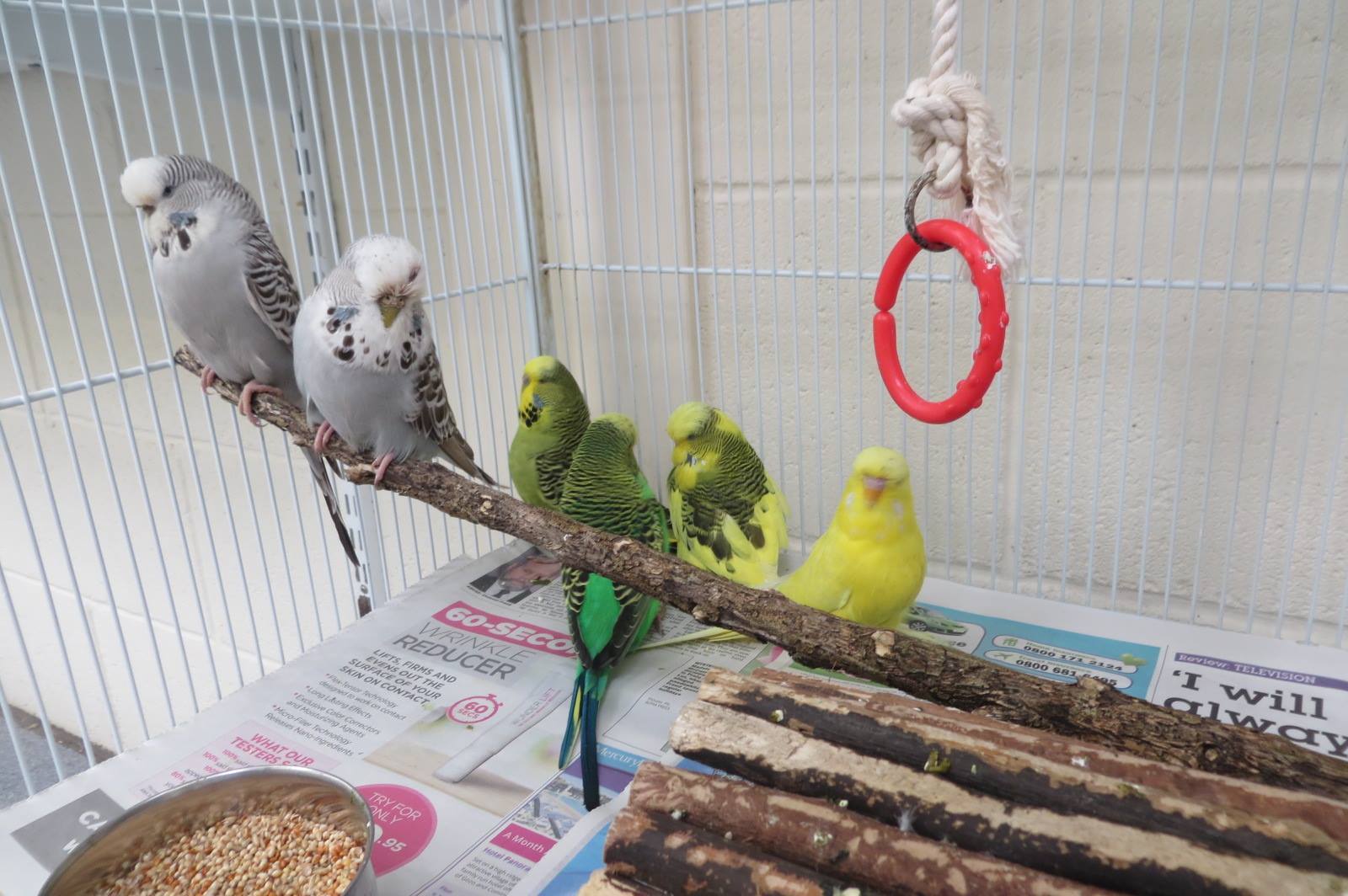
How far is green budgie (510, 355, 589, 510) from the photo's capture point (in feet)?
4.09

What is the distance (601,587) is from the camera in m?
1.02

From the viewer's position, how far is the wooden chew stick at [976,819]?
18.7 inches

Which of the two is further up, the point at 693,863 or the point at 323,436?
the point at 323,436

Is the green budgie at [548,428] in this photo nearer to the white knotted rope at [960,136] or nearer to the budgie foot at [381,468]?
the budgie foot at [381,468]

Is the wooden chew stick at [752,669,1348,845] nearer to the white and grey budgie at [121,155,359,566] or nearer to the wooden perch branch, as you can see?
the wooden perch branch

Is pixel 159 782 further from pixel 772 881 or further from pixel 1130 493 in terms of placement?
pixel 1130 493

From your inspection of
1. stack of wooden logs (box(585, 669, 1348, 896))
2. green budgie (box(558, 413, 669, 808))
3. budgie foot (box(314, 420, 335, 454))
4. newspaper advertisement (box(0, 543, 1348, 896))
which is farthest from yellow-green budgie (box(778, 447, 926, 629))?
budgie foot (box(314, 420, 335, 454))

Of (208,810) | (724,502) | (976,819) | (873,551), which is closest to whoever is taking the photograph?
(976,819)

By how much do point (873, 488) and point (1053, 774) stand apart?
17.9 inches

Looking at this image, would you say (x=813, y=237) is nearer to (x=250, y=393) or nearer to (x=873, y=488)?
(x=873, y=488)

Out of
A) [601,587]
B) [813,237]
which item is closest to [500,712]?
[601,587]

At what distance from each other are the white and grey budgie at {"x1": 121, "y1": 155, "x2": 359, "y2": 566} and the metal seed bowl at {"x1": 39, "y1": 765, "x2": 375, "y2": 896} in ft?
1.31

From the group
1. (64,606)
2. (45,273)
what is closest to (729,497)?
(45,273)

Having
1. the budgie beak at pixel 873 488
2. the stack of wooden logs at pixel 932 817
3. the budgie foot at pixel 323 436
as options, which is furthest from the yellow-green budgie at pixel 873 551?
the budgie foot at pixel 323 436
